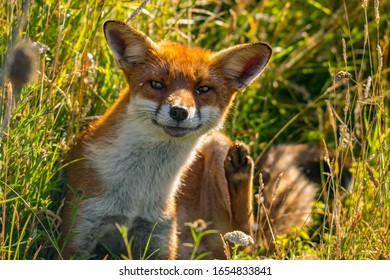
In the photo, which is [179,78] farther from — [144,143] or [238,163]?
[238,163]

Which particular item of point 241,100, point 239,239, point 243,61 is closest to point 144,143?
point 243,61

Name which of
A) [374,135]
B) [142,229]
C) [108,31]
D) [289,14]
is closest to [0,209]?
[142,229]

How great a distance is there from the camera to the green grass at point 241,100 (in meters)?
4.65

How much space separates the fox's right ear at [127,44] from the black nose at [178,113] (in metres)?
0.64

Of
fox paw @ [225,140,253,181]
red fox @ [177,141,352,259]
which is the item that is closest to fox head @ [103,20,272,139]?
fox paw @ [225,140,253,181]

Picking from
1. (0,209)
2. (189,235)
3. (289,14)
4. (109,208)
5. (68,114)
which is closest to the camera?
(0,209)

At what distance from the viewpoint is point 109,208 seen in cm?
493

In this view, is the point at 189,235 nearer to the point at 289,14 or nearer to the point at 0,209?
the point at 0,209

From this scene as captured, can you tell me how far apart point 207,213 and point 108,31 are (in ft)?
5.96

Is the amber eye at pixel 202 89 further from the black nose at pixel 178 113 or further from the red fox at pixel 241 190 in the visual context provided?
the red fox at pixel 241 190

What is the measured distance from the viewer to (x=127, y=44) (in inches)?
200

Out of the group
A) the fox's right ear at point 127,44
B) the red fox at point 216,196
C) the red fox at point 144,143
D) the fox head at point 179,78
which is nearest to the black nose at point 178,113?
the fox head at point 179,78

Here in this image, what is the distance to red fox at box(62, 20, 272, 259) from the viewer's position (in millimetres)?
4887

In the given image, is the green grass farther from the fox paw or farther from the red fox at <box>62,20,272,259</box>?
the fox paw
